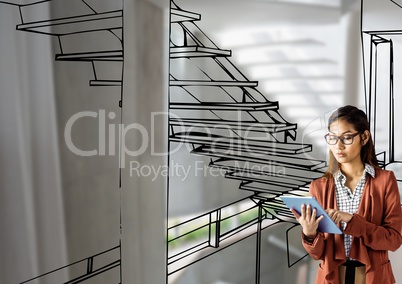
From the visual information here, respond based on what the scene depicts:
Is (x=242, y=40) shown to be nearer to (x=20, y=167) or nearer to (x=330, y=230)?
(x=330, y=230)

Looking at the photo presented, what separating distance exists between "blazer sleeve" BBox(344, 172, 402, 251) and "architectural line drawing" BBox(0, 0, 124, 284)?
0.94 metres

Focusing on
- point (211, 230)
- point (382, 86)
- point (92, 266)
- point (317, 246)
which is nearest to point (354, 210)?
point (317, 246)

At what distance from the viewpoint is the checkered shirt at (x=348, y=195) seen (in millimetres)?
1532

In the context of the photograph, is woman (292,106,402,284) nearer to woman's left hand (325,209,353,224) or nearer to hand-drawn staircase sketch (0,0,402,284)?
woman's left hand (325,209,353,224)

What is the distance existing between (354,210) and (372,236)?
107 millimetres

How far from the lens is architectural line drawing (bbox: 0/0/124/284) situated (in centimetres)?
160

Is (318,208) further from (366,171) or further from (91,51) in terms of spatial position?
(91,51)

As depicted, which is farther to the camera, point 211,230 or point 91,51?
point 211,230

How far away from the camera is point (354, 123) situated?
5.04 feet

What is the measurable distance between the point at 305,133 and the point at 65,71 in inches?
40.2

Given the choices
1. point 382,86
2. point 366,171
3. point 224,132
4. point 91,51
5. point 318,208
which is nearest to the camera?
point 318,208

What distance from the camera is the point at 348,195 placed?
1551 millimetres

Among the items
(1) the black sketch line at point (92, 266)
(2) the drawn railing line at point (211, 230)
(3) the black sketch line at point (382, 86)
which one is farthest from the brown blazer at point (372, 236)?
(1) the black sketch line at point (92, 266)

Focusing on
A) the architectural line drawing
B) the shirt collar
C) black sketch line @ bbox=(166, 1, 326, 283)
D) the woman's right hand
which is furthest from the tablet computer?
the architectural line drawing
